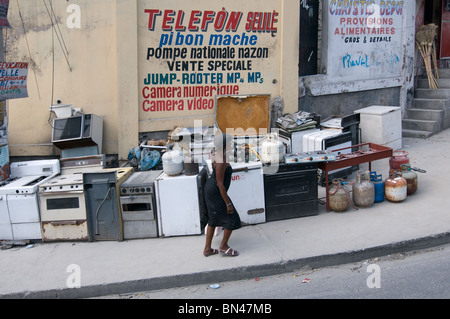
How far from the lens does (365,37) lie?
1143 centimetres

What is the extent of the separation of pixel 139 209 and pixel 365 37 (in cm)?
746

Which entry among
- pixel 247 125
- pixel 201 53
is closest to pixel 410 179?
pixel 247 125

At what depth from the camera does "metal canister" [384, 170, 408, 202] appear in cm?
762

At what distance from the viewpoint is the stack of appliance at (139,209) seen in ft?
22.4

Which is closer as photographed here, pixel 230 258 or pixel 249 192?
pixel 230 258

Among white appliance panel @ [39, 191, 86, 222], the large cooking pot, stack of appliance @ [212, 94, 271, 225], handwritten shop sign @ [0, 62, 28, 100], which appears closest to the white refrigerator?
stack of appliance @ [212, 94, 271, 225]

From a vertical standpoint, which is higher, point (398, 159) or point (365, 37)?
point (365, 37)

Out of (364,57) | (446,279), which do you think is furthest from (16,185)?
(364,57)

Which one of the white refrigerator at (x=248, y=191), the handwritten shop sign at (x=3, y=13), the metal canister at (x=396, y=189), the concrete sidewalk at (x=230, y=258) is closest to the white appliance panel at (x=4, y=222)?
the concrete sidewalk at (x=230, y=258)

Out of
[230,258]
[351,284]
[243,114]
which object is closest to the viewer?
[351,284]

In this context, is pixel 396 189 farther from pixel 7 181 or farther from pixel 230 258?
pixel 7 181

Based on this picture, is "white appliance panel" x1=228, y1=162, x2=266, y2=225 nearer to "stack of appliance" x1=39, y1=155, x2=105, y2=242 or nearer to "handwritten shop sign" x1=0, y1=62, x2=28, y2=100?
"stack of appliance" x1=39, y1=155, x2=105, y2=242

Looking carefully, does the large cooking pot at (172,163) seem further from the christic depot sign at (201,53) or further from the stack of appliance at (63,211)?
the christic depot sign at (201,53)

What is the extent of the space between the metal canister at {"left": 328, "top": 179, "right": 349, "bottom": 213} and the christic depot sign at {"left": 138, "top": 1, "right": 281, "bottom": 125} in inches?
132
